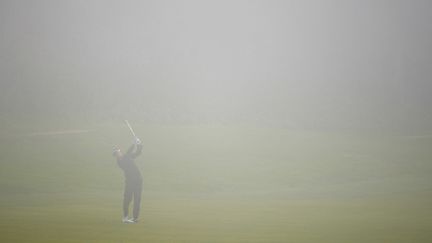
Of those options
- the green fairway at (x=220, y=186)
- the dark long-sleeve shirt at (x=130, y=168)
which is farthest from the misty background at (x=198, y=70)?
the dark long-sleeve shirt at (x=130, y=168)

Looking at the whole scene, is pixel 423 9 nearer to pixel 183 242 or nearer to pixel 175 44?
pixel 175 44

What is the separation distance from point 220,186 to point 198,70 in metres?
106

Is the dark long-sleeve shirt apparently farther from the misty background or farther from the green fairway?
the misty background

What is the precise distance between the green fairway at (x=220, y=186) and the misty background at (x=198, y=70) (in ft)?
71.2

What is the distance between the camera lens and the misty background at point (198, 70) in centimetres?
11725

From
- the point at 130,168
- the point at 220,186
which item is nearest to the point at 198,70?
the point at 220,186

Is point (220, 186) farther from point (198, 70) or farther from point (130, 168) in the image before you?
point (198, 70)

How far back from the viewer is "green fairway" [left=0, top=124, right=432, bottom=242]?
801 inches

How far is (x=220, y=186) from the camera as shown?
55.7m

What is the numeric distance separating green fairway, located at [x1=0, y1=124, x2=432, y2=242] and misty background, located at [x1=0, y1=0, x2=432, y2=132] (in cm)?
2169

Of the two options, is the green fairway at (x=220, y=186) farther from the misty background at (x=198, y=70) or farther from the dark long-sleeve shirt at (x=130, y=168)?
the misty background at (x=198, y=70)

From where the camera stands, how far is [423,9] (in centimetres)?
19788

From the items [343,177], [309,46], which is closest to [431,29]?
[309,46]

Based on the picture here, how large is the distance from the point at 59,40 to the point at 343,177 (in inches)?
4291
